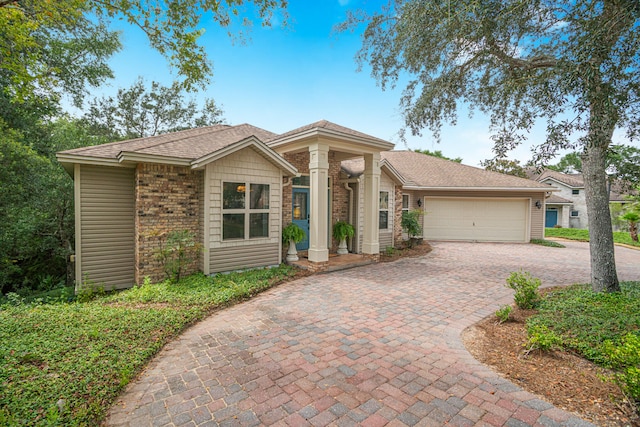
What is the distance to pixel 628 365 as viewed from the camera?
274cm

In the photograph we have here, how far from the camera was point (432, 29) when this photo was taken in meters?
5.38

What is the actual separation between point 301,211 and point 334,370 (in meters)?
6.34

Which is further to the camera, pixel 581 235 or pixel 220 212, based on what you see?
pixel 581 235

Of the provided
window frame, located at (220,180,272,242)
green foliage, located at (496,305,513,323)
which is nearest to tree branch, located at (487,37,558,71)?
green foliage, located at (496,305,513,323)

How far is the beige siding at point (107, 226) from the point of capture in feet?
21.5

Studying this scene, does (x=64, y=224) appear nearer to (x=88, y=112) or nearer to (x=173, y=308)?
(x=173, y=308)

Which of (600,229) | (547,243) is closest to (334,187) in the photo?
(600,229)

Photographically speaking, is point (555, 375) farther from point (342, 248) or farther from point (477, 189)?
point (477, 189)

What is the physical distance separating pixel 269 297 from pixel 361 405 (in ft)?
11.2

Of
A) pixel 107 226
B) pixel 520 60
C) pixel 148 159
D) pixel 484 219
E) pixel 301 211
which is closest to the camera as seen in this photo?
pixel 520 60

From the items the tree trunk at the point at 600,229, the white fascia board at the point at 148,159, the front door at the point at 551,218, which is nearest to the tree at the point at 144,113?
the white fascia board at the point at 148,159

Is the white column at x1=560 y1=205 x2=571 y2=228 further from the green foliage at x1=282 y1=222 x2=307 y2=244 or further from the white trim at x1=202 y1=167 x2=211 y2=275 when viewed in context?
the white trim at x1=202 y1=167 x2=211 y2=275

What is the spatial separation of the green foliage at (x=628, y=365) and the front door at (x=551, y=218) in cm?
2791

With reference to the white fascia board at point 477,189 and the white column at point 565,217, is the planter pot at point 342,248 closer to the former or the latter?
the white fascia board at point 477,189
